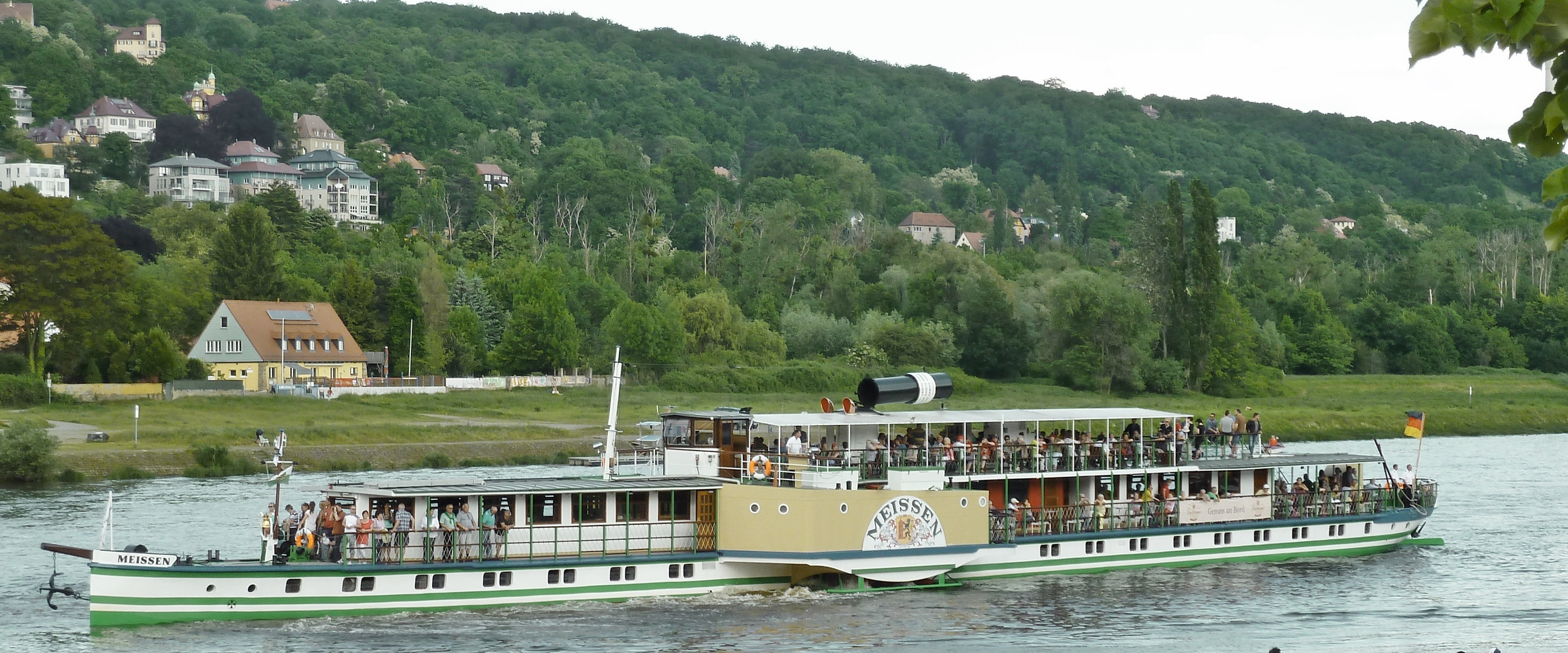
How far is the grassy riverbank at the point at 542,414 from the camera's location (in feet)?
209

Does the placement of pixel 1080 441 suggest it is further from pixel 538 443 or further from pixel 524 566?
pixel 538 443

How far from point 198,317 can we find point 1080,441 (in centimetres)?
7263

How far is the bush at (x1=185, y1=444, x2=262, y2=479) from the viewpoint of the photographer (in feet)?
192

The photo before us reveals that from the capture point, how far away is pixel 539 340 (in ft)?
300

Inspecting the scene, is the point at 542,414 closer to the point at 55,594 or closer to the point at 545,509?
the point at 55,594

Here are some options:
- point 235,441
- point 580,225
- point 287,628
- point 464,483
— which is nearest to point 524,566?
point 464,483

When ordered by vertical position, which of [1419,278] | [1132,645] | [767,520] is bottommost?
[1132,645]

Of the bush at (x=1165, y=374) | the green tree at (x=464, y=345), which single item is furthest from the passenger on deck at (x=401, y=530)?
the bush at (x=1165, y=374)

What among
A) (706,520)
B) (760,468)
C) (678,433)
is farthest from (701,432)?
(706,520)

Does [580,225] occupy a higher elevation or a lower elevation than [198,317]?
higher

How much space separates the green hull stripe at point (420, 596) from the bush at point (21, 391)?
149 feet

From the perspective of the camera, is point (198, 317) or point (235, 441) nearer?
point (235, 441)

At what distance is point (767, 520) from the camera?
108 feet

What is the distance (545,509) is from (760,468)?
4748mm
